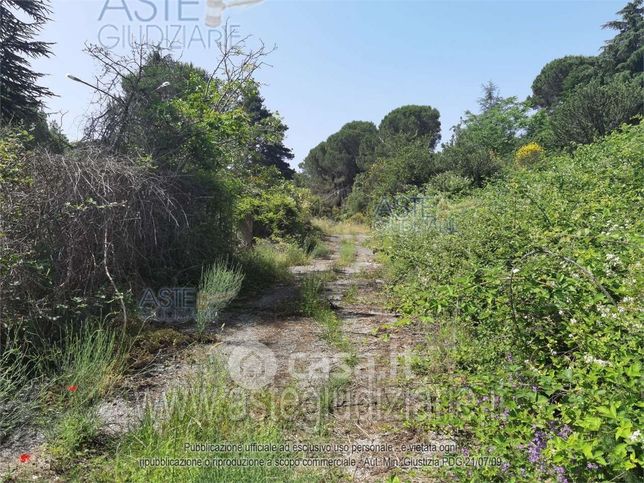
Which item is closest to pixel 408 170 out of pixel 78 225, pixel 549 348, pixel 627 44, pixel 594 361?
pixel 78 225

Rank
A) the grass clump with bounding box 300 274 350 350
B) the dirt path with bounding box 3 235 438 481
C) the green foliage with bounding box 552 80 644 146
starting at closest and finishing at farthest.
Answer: the dirt path with bounding box 3 235 438 481 → the grass clump with bounding box 300 274 350 350 → the green foliage with bounding box 552 80 644 146

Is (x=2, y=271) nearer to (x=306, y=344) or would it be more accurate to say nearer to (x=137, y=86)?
(x=306, y=344)

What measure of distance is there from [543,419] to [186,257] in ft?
16.0

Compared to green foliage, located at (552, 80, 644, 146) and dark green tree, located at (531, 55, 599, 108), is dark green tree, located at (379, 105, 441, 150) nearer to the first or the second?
dark green tree, located at (531, 55, 599, 108)

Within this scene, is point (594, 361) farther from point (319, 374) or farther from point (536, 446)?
point (319, 374)

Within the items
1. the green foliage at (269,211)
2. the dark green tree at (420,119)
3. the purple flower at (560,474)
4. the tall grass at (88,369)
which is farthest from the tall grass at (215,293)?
the dark green tree at (420,119)

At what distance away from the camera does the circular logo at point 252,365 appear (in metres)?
Answer: 2.97

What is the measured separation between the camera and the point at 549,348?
1.96 m

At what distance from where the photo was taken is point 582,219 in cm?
299

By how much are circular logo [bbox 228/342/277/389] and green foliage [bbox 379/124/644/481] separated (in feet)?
3.89

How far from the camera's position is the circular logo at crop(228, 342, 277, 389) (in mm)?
2971

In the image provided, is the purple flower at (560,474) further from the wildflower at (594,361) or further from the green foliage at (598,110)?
the green foliage at (598,110)

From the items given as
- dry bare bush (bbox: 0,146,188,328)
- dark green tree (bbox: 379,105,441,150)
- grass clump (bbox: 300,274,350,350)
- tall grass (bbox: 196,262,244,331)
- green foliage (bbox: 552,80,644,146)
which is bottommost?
grass clump (bbox: 300,274,350,350)

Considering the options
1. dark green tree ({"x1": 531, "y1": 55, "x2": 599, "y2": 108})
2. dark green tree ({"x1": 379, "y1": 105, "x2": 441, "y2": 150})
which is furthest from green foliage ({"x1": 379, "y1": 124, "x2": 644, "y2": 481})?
dark green tree ({"x1": 379, "y1": 105, "x2": 441, "y2": 150})
